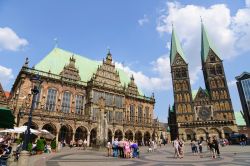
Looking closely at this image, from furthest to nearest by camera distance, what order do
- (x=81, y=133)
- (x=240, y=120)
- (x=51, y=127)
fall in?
(x=240, y=120), (x=81, y=133), (x=51, y=127)

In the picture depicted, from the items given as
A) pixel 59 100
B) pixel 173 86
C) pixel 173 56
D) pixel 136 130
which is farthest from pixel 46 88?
pixel 173 56

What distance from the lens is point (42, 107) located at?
32562mm

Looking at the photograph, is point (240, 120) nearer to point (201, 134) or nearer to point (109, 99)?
point (201, 134)

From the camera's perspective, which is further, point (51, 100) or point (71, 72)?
point (71, 72)

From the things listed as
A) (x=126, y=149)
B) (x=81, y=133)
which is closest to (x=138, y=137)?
(x=81, y=133)

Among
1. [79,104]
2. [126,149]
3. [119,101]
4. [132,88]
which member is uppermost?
[132,88]

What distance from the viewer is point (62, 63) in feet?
132

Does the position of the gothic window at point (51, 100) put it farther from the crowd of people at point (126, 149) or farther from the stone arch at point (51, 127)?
the crowd of people at point (126, 149)

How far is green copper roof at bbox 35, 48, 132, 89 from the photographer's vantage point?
123 feet

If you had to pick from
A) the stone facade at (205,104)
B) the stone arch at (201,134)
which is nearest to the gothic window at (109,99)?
the stone facade at (205,104)

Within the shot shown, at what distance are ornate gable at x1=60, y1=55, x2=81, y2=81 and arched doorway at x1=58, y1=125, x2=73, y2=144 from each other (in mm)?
9825

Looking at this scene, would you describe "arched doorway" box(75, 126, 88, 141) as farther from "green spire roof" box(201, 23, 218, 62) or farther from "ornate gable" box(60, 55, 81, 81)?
"green spire roof" box(201, 23, 218, 62)

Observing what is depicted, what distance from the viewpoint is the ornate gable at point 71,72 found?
3776 cm

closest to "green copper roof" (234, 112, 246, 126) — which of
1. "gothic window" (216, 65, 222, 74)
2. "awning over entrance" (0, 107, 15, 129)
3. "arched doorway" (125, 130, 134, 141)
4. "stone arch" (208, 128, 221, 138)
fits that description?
"stone arch" (208, 128, 221, 138)
